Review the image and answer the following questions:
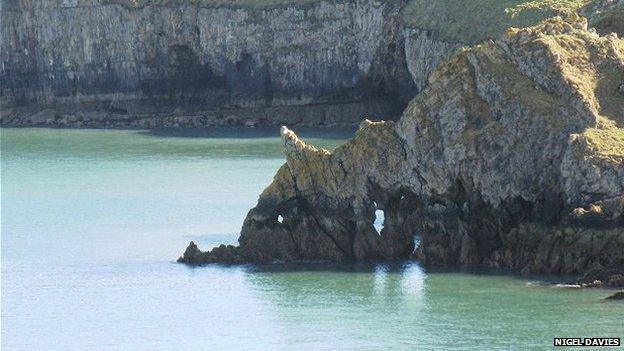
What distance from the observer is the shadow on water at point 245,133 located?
116863mm

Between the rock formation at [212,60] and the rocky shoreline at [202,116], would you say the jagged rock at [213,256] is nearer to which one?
the rock formation at [212,60]

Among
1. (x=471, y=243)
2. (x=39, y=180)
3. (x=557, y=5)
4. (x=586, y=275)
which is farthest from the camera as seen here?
(x=557, y=5)

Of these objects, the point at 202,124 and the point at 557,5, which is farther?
the point at 202,124

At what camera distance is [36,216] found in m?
82.1

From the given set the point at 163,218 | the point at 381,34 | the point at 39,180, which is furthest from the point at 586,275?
the point at 381,34

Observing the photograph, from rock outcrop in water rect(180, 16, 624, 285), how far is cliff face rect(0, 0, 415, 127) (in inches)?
2387

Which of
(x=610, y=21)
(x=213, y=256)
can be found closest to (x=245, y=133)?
(x=610, y=21)

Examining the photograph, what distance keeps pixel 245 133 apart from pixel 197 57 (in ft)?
47.3

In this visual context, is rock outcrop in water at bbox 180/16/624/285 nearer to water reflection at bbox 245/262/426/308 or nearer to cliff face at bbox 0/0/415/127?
water reflection at bbox 245/262/426/308

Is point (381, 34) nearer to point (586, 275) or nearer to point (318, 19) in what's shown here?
point (318, 19)

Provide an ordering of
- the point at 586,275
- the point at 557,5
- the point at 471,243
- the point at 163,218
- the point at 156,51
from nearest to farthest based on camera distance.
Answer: the point at 586,275 < the point at 471,243 < the point at 163,218 < the point at 557,5 < the point at 156,51

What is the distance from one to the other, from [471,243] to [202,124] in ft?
233

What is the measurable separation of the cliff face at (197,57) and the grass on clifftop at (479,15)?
546 centimetres

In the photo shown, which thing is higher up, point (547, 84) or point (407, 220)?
point (547, 84)
